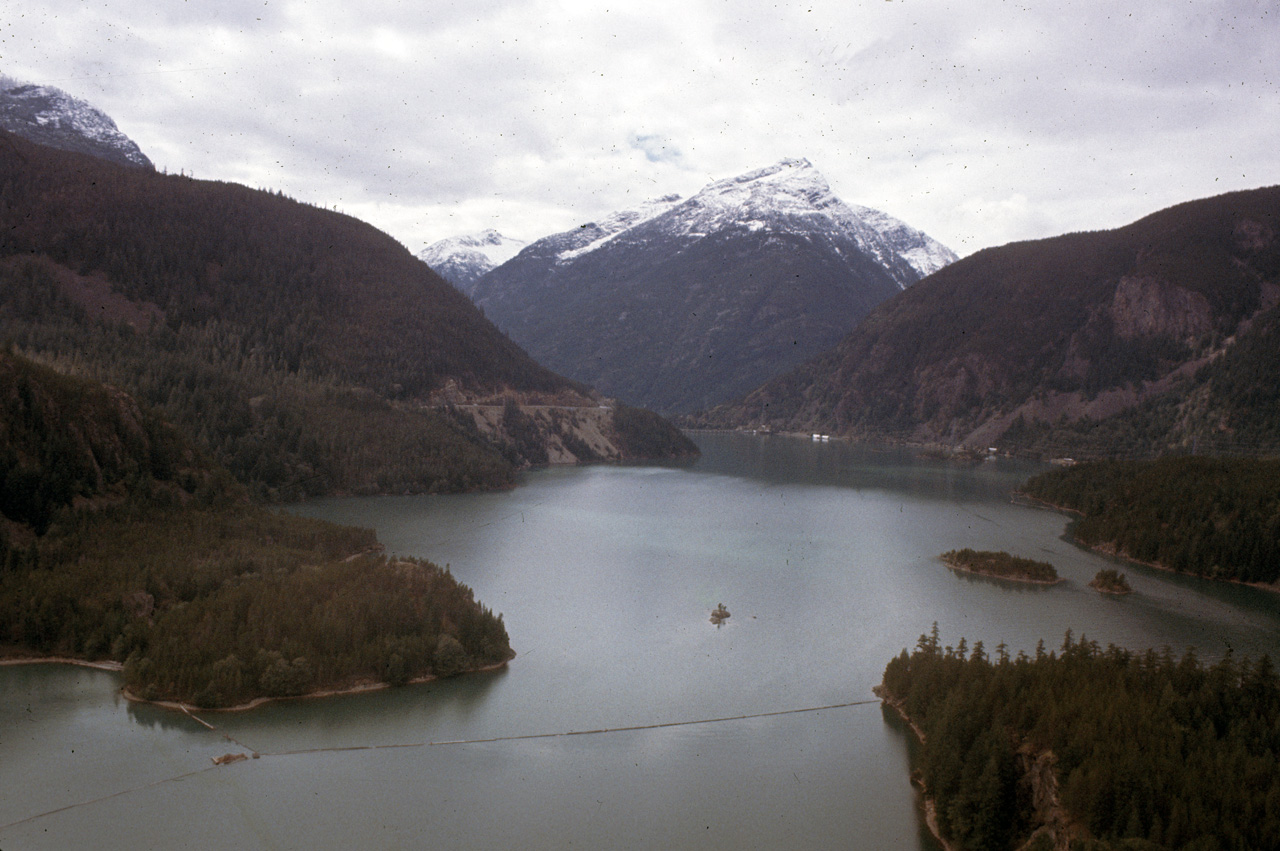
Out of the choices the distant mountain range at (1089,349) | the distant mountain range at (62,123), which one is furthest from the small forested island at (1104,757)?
the distant mountain range at (62,123)

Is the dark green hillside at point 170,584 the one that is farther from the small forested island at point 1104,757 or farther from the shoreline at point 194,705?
the small forested island at point 1104,757

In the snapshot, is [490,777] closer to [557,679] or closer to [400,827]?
[400,827]

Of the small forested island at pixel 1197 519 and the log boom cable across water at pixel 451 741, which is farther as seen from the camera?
the small forested island at pixel 1197 519

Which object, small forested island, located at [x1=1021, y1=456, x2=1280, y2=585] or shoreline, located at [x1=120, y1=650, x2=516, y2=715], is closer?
shoreline, located at [x1=120, y1=650, x2=516, y2=715]

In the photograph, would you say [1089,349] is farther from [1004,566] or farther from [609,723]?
[609,723]

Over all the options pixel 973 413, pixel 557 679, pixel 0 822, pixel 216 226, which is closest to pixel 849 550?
pixel 557 679

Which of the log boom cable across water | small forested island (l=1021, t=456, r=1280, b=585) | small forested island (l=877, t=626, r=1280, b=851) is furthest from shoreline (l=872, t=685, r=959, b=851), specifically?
small forested island (l=1021, t=456, r=1280, b=585)

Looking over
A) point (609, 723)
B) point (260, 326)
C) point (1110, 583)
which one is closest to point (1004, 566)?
point (1110, 583)

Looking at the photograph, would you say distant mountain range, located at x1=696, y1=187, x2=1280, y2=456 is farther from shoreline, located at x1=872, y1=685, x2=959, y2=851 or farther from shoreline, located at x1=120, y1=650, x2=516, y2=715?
shoreline, located at x1=120, y1=650, x2=516, y2=715
